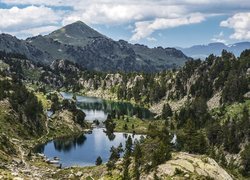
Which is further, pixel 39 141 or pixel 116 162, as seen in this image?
pixel 39 141

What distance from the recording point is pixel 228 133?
191125 millimetres

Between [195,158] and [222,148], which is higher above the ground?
[195,158]

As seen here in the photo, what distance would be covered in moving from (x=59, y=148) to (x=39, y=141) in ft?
29.0

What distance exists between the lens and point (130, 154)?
11319 centimetres

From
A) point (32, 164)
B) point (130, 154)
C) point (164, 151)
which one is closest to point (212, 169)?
point (164, 151)

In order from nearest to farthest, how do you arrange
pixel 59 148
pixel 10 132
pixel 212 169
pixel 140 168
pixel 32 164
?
pixel 212 169
pixel 140 168
pixel 32 164
pixel 10 132
pixel 59 148

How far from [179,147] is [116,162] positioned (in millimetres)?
24494

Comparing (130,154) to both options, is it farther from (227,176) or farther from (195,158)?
(227,176)

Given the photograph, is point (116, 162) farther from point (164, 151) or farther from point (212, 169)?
point (212, 169)

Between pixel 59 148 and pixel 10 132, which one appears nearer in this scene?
pixel 10 132

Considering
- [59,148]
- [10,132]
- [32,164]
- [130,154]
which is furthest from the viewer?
[59,148]

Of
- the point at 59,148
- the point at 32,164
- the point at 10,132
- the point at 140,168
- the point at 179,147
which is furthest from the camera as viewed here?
the point at 59,148

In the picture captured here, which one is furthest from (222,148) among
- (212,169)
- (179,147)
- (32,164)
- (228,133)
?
(212,169)

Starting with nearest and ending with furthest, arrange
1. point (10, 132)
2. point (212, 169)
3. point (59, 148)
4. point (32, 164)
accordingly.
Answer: point (212, 169) < point (32, 164) < point (10, 132) < point (59, 148)
